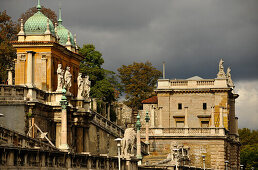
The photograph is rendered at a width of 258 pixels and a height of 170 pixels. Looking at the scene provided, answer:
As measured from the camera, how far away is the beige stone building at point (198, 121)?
7469cm

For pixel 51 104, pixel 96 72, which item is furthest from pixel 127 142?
pixel 96 72

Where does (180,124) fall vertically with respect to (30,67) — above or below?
below

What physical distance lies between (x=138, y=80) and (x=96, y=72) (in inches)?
731

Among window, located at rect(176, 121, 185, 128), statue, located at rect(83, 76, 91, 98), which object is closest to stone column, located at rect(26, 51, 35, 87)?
statue, located at rect(83, 76, 91, 98)

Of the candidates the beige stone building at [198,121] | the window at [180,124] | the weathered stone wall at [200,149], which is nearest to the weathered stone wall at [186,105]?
the beige stone building at [198,121]

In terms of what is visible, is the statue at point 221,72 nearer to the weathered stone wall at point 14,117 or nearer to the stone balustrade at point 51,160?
the weathered stone wall at point 14,117

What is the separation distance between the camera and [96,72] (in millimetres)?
87375

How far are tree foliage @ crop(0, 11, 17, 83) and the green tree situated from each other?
103 feet

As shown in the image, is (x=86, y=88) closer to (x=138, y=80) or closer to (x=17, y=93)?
(x=17, y=93)

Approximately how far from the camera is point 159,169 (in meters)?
50.8

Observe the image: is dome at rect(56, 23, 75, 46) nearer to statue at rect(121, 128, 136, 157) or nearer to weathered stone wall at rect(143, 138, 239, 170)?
weathered stone wall at rect(143, 138, 239, 170)

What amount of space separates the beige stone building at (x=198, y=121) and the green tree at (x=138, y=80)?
19106 mm

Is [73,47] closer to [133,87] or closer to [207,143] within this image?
[207,143]

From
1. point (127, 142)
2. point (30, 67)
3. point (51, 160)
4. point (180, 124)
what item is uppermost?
point (30, 67)
